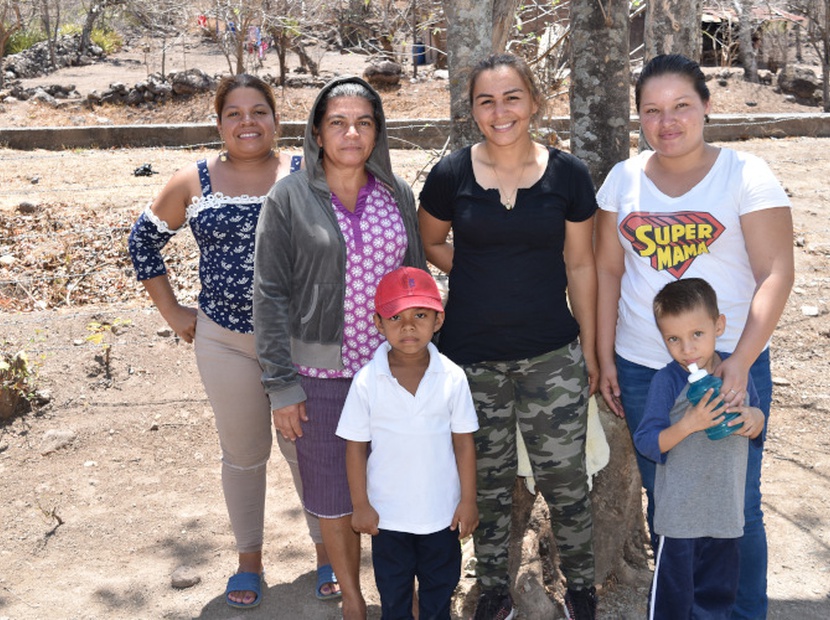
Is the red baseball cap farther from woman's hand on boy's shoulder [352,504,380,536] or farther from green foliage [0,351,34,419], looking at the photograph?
green foliage [0,351,34,419]

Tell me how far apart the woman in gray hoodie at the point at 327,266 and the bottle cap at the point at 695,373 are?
931mm

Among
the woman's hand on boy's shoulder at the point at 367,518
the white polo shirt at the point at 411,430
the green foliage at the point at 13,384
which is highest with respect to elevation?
the white polo shirt at the point at 411,430

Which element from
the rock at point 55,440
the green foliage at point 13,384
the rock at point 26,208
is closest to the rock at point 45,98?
the rock at point 26,208

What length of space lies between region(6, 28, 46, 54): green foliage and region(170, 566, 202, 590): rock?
21.9 meters

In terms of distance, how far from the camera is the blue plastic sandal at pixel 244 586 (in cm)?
349

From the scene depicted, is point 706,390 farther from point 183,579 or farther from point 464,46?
point 183,579

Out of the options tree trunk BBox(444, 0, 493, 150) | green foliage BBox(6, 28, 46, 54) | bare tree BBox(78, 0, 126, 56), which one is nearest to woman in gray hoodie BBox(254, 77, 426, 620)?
tree trunk BBox(444, 0, 493, 150)

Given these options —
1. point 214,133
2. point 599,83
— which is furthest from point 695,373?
point 214,133

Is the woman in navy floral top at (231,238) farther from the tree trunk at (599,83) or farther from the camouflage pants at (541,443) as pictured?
the tree trunk at (599,83)

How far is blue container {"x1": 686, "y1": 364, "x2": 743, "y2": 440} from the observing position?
2.53 metres

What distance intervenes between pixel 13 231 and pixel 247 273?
241 inches

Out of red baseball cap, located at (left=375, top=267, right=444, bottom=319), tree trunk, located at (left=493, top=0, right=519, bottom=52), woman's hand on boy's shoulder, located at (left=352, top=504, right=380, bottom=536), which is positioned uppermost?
tree trunk, located at (left=493, top=0, right=519, bottom=52)

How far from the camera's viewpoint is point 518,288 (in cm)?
281

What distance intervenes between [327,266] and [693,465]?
1249mm
